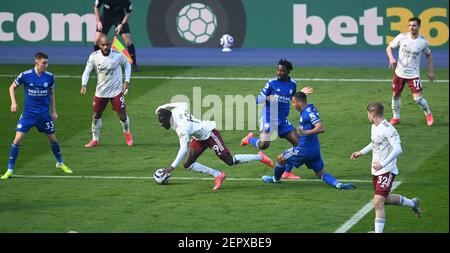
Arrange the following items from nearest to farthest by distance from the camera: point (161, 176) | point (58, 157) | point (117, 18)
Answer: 1. point (161, 176)
2. point (58, 157)
3. point (117, 18)

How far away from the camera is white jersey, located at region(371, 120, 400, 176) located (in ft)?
60.8

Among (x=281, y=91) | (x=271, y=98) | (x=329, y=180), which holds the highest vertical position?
(x=281, y=91)

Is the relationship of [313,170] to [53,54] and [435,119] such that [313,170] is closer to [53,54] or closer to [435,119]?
[435,119]

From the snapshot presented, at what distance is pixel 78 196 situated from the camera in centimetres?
2153

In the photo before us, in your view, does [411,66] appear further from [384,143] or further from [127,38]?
[127,38]

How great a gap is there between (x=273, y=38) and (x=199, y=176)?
16075 mm

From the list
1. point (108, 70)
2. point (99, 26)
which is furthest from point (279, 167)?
point (99, 26)

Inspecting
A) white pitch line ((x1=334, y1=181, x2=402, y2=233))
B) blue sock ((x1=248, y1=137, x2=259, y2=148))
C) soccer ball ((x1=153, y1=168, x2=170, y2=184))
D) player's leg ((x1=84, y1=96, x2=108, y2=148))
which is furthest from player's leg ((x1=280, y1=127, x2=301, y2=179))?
player's leg ((x1=84, y1=96, x2=108, y2=148))

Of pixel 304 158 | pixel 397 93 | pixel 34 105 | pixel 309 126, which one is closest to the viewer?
pixel 309 126

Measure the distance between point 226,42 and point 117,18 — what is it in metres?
4.59

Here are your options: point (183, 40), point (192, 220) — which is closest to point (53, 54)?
point (183, 40)

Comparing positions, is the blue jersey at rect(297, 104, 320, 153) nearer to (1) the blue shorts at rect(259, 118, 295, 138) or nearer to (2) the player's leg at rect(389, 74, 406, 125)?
(1) the blue shorts at rect(259, 118, 295, 138)

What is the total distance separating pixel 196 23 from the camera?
38750 mm

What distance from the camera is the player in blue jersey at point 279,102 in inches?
926
